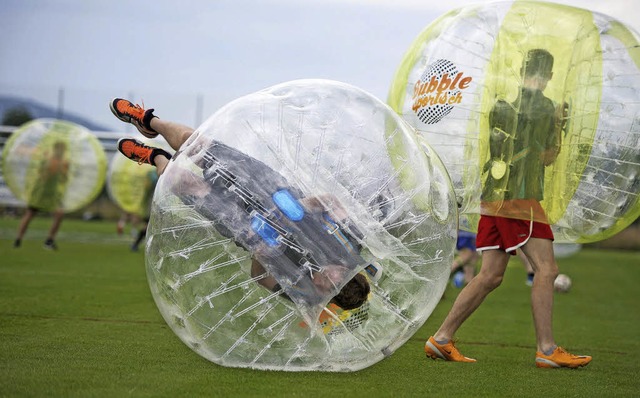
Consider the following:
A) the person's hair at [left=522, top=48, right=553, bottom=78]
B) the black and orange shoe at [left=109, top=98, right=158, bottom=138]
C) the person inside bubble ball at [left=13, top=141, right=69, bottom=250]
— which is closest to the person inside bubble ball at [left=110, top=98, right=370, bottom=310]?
the black and orange shoe at [left=109, top=98, right=158, bottom=138]

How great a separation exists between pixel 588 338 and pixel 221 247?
4.40 meters

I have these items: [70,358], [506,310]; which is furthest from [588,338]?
[70,358]

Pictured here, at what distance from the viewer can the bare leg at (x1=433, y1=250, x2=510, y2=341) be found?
6.15m

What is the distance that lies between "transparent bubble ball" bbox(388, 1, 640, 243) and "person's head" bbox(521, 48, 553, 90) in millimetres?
36

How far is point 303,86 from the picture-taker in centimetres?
521

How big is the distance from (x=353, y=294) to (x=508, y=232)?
1654mm

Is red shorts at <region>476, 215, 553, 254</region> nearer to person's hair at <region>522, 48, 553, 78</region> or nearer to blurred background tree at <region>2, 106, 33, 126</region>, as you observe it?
person's hair at <region>522, 48, 553, 78</region>

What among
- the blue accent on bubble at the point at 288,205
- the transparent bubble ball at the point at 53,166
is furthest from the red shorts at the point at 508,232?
the transparent bubble ball at the point at 53,166

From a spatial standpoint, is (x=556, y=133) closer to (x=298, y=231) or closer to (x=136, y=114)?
(x=298, y=231)

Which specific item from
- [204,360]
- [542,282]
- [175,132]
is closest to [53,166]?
[175,132]

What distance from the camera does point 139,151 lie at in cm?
673

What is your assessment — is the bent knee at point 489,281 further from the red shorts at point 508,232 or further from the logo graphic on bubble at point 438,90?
the logo graphic on bubble at point 438,90

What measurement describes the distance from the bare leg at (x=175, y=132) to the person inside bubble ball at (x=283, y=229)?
1.12 m

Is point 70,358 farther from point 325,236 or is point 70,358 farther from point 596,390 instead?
point 596,390
